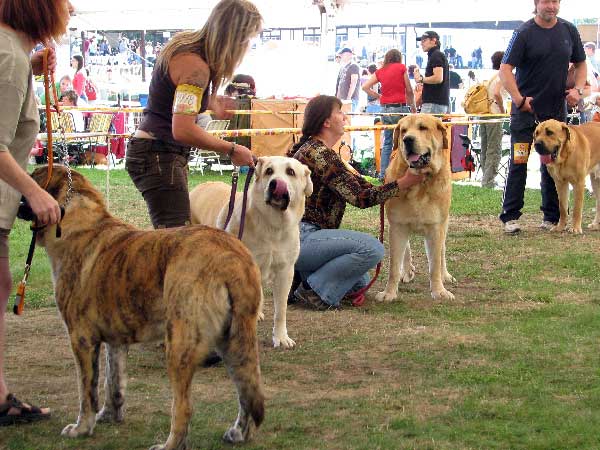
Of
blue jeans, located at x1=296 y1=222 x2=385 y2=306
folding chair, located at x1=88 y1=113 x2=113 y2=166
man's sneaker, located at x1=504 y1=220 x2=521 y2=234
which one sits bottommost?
man's sneaker, located at x1=504 y1=220 x2=521 y2=234

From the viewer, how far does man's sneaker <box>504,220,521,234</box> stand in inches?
348

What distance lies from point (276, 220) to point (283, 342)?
2.25ft

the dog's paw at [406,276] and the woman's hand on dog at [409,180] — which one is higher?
the woman's hand on dog at [409,180]

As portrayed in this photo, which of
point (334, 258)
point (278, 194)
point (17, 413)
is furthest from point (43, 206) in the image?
point (334, 258)

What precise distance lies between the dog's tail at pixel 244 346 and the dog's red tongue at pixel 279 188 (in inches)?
63.8

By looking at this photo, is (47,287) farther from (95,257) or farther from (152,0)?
(152,0)

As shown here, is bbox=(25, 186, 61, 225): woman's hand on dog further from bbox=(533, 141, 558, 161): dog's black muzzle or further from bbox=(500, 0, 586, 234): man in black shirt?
bbox=(533, 141, 558, 161): dog's black muzzle

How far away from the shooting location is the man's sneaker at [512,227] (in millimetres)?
8828

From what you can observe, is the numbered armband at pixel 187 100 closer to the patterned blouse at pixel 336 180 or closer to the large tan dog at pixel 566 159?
the patterned blouse at pixel 336 180

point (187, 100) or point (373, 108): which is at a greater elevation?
point (187, 100)

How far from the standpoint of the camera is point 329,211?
5.80 metres

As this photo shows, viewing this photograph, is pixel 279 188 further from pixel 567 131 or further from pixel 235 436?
pixel 567 131

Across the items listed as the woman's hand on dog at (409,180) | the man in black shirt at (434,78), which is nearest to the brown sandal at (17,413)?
the woman's hand on dog at (409,180)

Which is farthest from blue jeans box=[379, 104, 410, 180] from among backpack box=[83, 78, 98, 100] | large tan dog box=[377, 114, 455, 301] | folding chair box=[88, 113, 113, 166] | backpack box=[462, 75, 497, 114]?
backpack box=[83, 78, 98, 100]
